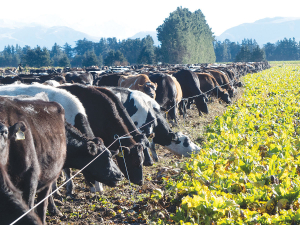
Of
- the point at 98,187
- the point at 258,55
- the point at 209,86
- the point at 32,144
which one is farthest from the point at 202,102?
the point at 258,55

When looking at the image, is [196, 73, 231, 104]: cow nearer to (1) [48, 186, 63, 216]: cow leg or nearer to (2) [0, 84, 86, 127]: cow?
(2) [0, 84, 86, 127]: cow

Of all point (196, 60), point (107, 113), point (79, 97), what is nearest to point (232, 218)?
point (107, 113)

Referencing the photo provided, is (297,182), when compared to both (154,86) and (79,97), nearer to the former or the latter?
(79,97)

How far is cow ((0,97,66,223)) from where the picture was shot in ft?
10.4

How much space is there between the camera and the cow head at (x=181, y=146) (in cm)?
782

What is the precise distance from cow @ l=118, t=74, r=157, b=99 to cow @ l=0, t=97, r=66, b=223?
5950mm

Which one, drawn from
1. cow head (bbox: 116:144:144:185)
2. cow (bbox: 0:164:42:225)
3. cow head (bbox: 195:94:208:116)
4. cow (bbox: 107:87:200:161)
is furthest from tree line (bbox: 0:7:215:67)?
cow (bbox: 0:164:42:225)

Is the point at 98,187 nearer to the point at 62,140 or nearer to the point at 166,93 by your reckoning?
the point at 62,140

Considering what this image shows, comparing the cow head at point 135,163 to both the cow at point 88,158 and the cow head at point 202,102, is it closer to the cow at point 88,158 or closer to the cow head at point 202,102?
the cow at point 88,158

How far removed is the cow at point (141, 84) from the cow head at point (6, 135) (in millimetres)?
7242

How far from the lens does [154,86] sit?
10.5m

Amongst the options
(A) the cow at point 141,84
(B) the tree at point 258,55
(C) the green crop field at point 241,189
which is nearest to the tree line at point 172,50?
(B) the tree at point 258,55

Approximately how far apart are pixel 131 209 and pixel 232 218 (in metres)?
2.30

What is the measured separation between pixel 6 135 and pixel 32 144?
0.44 meters
